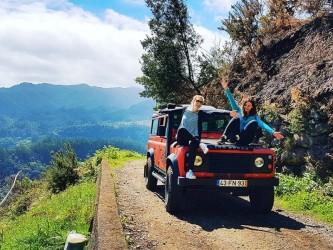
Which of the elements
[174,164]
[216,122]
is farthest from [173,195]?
[216,122]

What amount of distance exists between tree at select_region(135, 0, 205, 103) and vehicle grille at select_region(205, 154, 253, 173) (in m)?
19.5

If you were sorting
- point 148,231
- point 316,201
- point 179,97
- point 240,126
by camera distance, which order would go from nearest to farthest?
point 148,231
point 240,126
point 316,201
point 179,97

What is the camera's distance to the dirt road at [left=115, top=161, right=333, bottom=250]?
598 centimetres

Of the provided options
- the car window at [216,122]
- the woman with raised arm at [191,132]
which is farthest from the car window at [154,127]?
the woman with raised arm at [191,132]

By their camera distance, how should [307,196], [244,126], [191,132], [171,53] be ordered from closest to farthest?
1. [191,132]
2. [244,126]
3. [307,196]
4. [171,53]

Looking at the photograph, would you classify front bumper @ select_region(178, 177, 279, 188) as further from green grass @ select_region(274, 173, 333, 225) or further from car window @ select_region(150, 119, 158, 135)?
car window @ select_region(150, 119, 158, 135)

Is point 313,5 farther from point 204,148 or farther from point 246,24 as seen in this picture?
point 204,148

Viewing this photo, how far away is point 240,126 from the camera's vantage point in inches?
332

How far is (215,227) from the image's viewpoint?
7004 mm

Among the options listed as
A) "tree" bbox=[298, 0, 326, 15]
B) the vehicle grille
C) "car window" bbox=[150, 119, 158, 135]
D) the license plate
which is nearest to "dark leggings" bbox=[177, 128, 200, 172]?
the vehicle grille

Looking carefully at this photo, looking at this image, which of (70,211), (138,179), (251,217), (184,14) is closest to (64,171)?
(138,179)

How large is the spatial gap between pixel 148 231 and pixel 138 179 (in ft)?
23.5

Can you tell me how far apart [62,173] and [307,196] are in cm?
1318

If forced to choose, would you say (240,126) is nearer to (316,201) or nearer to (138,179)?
(316,201)
